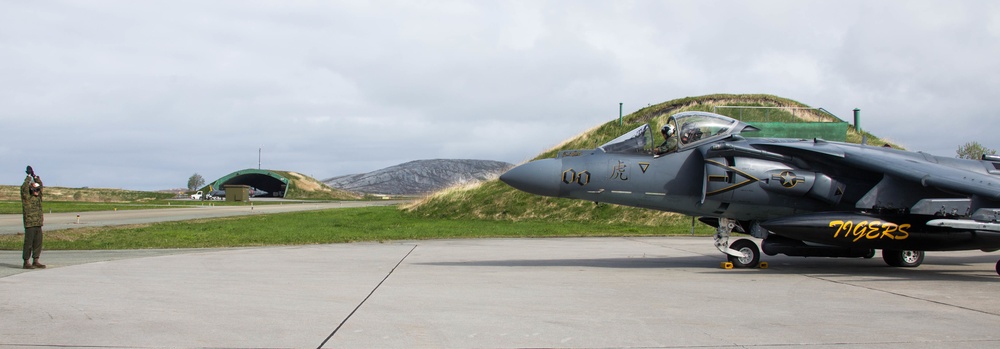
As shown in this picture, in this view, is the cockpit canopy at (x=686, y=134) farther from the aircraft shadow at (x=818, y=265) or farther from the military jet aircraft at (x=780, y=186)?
the aircraft shadow at (x=818, y=265)

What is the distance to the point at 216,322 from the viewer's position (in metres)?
6.97

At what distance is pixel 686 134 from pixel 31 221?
1136cm

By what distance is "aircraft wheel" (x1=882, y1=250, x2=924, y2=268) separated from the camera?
13.7m

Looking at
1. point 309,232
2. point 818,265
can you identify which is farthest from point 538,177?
point 309,232

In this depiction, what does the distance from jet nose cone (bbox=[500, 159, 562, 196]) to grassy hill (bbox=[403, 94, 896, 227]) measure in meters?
13.0

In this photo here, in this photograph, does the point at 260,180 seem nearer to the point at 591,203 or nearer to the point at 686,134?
the point at 591,203

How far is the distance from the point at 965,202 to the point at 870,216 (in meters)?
1.54

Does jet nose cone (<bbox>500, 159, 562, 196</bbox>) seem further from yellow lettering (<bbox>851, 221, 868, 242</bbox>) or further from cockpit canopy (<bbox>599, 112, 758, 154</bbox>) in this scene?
yellow lettering (<bbox>851, 221, 868, 242</bbox>)

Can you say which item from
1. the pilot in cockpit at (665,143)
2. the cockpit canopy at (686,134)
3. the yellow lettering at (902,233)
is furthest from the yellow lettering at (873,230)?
the pilot in cockpit at (665,143)

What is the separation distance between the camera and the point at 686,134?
12852mm

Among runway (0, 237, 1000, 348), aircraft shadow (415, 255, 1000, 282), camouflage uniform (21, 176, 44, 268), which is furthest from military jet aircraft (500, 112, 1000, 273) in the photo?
camouflage uniform (21, 176, 44, 268)

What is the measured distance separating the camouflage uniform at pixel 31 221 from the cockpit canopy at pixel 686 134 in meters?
9.82

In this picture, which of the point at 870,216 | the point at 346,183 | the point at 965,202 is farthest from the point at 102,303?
the point at 346,183

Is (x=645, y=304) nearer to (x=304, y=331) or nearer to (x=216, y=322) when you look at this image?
(x=304, y=331)
